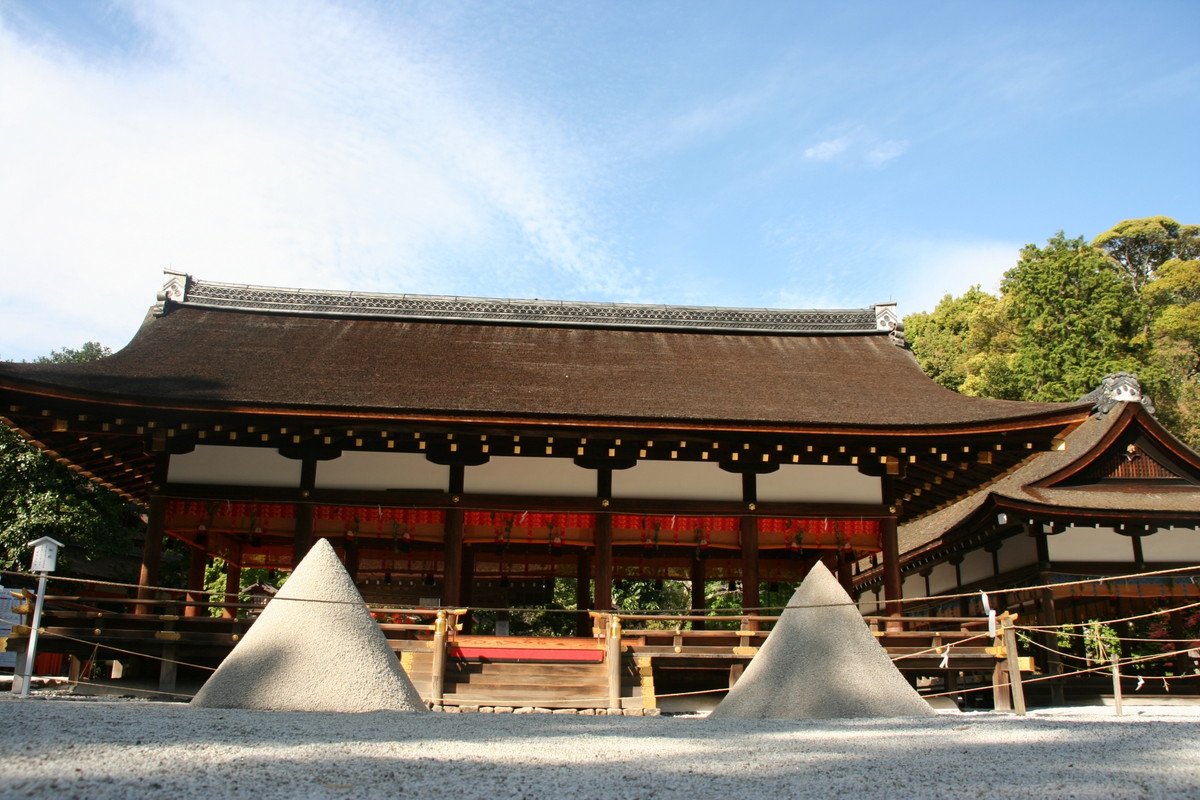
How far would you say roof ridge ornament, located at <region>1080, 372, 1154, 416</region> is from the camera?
1628 cm

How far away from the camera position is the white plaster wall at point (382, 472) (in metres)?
12.5

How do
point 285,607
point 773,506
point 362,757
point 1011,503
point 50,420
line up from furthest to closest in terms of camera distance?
1. point 1011,503
2. point 773,506
3. point 50,420
4. point 285,607
5. point 362,757

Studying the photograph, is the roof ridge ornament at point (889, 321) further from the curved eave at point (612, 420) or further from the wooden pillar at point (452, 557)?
the wooden pillar at point (452, 557)

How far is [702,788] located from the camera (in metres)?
4.03

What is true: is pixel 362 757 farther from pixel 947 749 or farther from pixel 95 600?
pixel 95 600

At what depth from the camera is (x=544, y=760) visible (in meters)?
4.61

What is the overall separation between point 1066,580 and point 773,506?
5.89 m

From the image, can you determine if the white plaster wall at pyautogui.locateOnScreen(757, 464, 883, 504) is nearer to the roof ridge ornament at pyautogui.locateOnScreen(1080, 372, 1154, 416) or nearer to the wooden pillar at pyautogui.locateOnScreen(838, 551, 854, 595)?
the wooden pillar at pyautogui.locateOnScreen(838, 551, 854, 595)

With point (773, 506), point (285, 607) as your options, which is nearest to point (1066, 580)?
point (773, 506)

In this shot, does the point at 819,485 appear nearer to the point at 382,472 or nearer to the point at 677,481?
the point at 677,481

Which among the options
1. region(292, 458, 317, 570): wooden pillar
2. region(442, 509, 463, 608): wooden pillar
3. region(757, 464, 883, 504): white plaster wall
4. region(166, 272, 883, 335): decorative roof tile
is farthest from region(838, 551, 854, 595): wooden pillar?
region(292, 458, 317, 570): wooden pillar

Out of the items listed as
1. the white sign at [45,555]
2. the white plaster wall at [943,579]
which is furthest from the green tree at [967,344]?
the white sign at [45,555]

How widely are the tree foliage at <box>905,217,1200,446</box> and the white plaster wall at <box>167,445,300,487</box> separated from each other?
23416 mm

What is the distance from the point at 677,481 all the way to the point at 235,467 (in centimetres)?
620
